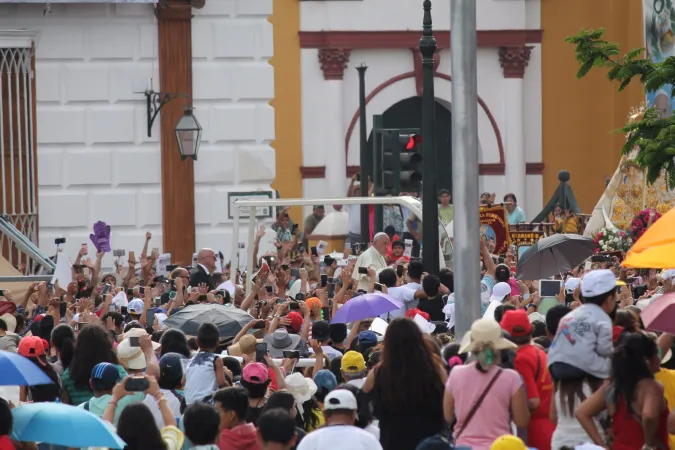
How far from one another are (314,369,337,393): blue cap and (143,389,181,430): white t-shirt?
0.91 metres

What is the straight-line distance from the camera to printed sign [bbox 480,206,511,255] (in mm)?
23484

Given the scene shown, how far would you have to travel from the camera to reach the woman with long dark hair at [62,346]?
12.5m

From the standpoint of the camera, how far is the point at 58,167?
2441 centimetres

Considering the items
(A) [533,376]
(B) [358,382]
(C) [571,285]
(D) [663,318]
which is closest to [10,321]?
(B) [358,382]

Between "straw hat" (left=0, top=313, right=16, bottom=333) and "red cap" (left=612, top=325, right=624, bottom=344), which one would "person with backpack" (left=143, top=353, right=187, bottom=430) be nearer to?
"red cap" (left=612, top=325, right=624, bottom=344)

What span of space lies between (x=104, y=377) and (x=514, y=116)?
865 inches

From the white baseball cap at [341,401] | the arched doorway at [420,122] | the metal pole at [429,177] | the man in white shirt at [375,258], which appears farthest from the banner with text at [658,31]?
the white baseball cap at [341,401]

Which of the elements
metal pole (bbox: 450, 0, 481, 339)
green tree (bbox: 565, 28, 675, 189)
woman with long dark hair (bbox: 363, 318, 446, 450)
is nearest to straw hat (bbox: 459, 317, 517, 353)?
woman with long dark hair (bbox: 363, 318, 446, 450)

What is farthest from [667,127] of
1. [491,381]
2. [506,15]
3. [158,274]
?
[506,15]

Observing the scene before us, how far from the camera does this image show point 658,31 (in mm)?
28422

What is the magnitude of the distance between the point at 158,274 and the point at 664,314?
12467 mm

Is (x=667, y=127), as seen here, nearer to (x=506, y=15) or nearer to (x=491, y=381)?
(x=491, y=381)

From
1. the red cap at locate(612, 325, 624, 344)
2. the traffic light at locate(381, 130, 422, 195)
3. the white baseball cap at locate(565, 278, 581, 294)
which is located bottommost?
the white baseball cap at locate(565, 278, 581, 294)

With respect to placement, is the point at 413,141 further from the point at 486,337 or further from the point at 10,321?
the point at 486,337
